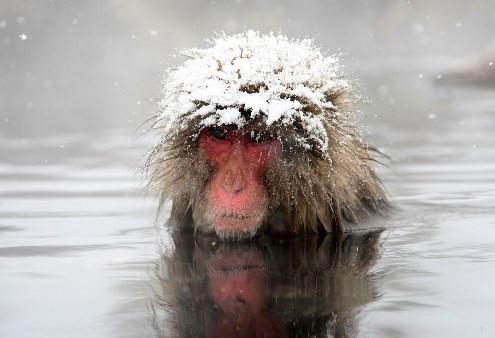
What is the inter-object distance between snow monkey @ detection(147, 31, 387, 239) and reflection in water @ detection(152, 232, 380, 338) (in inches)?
5.6

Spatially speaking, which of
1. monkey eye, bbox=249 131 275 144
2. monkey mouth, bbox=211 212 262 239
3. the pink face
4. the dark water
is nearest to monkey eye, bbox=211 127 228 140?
the pink face

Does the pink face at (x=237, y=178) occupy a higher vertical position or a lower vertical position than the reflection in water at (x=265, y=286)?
higher

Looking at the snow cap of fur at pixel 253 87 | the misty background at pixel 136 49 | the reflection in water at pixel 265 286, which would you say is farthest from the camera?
the misty background at pixel 136 49

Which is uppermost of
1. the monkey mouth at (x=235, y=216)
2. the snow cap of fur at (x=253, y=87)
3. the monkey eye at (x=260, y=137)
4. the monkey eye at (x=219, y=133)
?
the snow cap of fur at (x=253, y=87)

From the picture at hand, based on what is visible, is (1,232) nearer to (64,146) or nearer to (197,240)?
(197,240)

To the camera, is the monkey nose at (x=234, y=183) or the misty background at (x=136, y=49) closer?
the monkey nose at (x=234, y=183)

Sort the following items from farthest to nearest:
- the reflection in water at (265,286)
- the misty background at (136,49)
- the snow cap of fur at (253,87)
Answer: the misty background at (136,49) < the snow cap of fur at (253,87) < the reflection in water at (265,286)

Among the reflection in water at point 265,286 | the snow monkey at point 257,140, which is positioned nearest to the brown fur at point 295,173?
the snow monkey at point 257,140

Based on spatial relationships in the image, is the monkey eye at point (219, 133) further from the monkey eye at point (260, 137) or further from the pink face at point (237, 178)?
the monkey eye at point (260, 137)

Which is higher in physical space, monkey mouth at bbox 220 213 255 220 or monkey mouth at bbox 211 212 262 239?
monkey mouth at bbox 220 213 255 220

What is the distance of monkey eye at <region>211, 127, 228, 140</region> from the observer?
4051mm

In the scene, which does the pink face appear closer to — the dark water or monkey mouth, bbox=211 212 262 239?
monkey mouth, bbox=211 212 262 239

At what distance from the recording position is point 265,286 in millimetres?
3311

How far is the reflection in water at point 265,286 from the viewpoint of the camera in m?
2.73
